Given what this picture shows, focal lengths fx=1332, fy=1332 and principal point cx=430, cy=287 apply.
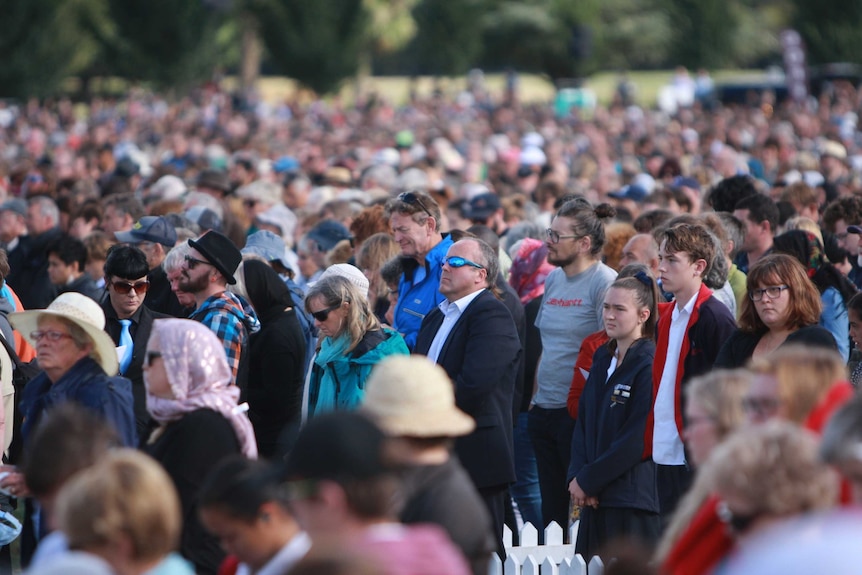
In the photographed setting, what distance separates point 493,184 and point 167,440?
12.2 m

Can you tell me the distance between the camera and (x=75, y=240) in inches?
368

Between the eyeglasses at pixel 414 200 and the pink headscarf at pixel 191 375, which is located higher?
the eyeglasses at pixel 414 200

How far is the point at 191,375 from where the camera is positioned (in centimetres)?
475

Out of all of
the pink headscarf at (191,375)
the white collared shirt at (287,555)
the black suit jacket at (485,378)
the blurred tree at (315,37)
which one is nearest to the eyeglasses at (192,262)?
the black suit jacket at (485,378)

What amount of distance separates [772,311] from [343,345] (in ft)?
6.58

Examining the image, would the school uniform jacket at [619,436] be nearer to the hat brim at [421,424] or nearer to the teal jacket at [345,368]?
the teal jacket at [345,368]

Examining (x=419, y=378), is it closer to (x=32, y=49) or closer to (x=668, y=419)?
(x=668, y=419)

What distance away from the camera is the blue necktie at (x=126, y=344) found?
21.4 ft

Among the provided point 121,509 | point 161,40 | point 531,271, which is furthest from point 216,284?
point 161,40

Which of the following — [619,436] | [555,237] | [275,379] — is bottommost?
[619,436]

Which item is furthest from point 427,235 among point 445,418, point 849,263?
point 445,418

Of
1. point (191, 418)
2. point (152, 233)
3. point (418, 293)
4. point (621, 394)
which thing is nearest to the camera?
point (191, 418)

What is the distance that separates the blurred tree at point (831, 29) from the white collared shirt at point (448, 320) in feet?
140

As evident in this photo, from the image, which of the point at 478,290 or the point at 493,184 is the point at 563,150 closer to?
the point at 493,184
